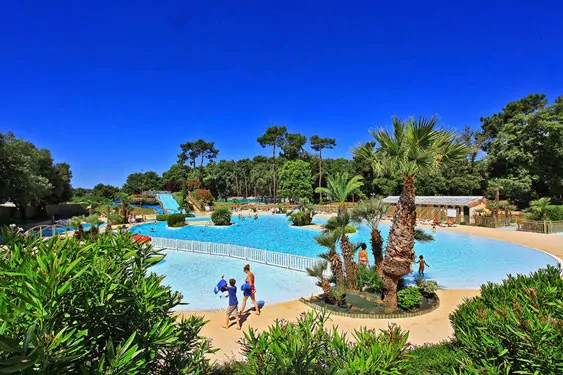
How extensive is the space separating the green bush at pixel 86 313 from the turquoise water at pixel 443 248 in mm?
11212

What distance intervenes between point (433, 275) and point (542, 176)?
2915 centimetres

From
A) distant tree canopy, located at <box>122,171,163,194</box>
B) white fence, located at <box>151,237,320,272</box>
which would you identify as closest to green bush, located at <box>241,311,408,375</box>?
white fence, located at <box>151,237,320,272</box>

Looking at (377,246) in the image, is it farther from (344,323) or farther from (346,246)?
(344,323)

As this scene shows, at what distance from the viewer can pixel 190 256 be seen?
17.7 metres

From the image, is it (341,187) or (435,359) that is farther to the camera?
(341,187)

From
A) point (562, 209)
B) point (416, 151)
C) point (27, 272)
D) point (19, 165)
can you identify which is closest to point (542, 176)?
point (562, 209)

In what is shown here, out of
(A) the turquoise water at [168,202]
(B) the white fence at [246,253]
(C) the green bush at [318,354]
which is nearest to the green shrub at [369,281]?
(B) the white fence at [246,253]

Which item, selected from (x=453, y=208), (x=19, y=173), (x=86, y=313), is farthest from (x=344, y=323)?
(x=19, y=173)

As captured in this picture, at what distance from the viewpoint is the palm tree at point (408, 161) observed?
26.4 feet

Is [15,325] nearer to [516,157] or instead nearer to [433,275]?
[433,275]

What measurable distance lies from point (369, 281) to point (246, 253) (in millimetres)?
7556

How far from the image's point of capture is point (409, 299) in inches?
344

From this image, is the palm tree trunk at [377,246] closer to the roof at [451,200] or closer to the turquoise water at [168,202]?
the roof at [451,200]

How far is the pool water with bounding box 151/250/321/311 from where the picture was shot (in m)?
11.1
